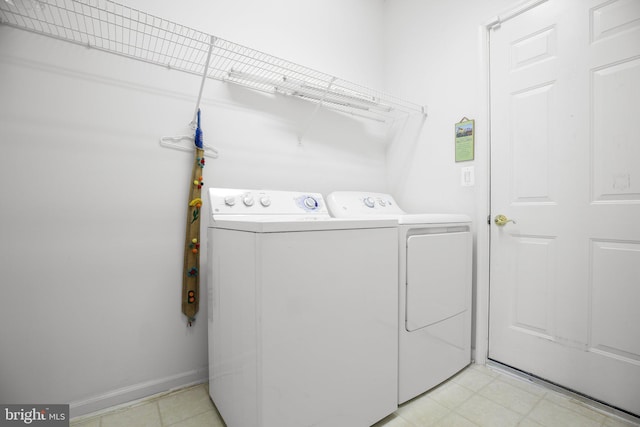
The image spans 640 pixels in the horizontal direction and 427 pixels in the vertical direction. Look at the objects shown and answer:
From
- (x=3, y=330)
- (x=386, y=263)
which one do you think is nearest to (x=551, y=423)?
(x=386, y=263)

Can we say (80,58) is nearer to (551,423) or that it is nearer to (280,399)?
(280,399)

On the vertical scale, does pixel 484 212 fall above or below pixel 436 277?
above

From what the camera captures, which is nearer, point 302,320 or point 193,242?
point 302,320

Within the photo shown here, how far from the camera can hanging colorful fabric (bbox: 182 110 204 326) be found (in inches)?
57.4

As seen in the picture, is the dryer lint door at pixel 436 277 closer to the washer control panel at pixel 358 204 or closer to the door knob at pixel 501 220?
the door knob at pixel 501 220

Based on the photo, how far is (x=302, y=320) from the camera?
0.98m

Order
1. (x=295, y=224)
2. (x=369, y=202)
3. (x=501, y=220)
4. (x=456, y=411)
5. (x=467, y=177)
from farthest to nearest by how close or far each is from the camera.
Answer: (x=369, y=202), (x=467, y=177), (x=501, y=220), (x=456, y=411), (x=295, y=224)

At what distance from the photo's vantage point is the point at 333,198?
5.90 feet

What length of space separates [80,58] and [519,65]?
233 centimetres

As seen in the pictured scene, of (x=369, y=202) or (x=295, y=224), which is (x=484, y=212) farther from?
A: (x=295, y=224)

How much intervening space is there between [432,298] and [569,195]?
35.5 inches

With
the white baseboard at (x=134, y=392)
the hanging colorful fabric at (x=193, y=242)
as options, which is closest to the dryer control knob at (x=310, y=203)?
the hanging colorful fabric at (x=193, y=242)

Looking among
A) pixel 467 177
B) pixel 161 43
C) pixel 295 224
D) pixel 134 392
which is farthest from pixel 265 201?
pixel 467 177

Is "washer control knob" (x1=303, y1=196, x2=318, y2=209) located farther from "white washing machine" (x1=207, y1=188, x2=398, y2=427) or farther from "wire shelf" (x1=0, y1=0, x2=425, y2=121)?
"wire shelf" (x1=0, y1=0, x2=425, y2=121)
